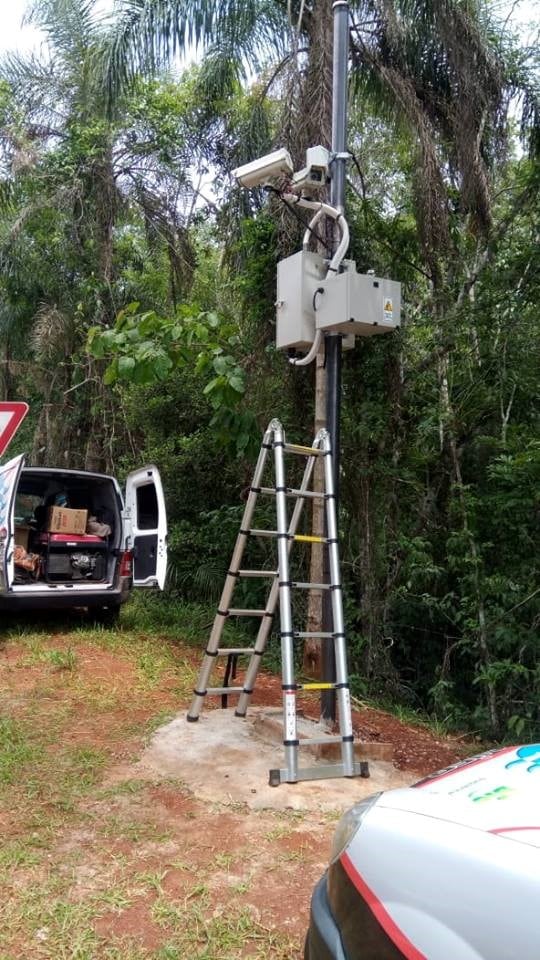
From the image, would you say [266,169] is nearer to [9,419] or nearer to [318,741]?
[9,419]

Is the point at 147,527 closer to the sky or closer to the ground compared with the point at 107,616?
closer to the sky

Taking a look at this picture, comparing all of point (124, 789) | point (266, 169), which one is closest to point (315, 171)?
point (266, 169)

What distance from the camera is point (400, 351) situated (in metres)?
7.21

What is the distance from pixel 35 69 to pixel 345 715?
12.0 m

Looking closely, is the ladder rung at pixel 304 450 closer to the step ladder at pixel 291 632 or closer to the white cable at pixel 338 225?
the step ladder at pixel 291 632

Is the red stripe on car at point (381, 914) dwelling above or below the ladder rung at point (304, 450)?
below

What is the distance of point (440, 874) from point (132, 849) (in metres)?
2.41

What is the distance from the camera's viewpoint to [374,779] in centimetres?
437

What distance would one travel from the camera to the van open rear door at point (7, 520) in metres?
7.14

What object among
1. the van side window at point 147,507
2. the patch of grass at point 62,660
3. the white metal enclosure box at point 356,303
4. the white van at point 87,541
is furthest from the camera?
the van side window at point 147,507

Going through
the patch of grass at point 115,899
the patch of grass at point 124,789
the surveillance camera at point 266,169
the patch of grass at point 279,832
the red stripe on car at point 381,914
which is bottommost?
the patch of grass at point 115,899

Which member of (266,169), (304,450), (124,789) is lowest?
(124,789)

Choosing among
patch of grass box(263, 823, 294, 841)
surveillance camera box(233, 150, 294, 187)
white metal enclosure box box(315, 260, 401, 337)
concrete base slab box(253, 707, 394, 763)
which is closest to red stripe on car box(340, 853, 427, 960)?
patch of grass box(263, 823, 294, 841)

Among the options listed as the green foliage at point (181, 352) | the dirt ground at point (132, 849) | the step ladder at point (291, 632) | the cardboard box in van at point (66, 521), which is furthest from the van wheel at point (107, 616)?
the step ladder at point (291, 632)
